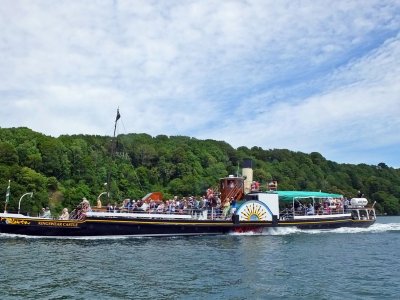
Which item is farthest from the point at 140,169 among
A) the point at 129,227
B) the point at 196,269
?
the point at 196,269

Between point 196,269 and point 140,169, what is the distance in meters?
103

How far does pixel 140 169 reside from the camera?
129000 millimetres

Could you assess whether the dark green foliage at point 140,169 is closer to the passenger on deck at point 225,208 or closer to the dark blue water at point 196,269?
the passenger on deck at point 225,208

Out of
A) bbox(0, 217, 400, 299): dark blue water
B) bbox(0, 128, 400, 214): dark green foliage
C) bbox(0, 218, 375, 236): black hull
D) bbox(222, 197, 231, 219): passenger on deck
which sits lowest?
bbox(0, 217, 400, 299): dark blue water

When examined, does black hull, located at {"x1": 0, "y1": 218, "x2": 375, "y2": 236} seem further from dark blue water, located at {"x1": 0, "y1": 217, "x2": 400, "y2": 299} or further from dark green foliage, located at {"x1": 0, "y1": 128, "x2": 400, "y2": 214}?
dark green foliage, located at {"x1": 0, "y1": 128, "x2": 400, "y2": 214}

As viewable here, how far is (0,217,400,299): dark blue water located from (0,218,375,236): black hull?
860mm

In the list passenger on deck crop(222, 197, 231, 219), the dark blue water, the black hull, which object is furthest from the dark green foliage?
the dark blue water

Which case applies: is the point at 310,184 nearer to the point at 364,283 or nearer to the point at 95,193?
the point at 95,193

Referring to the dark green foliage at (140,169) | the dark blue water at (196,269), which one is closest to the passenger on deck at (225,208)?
the dark blue water at (196,269)

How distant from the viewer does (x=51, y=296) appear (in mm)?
20750

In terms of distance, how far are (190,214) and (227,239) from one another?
18.6 ft

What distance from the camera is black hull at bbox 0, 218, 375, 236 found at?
40.7 m

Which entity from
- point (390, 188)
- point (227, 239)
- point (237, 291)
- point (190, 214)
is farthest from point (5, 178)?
point (390, 188)

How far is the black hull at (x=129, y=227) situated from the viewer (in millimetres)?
40688
